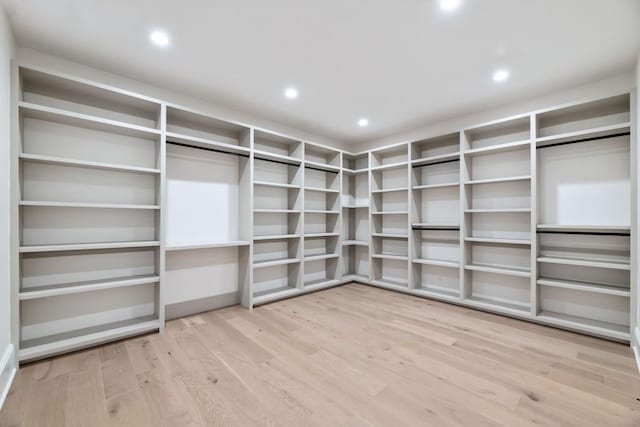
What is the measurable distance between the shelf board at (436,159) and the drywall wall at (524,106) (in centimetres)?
35

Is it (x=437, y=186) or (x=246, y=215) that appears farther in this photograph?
(x=437, y=186)

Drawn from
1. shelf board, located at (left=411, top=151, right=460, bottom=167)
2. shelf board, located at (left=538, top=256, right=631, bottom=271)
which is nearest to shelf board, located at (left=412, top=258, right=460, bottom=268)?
shelf board, located at (left=538, top=256, right=631, bottom=271)

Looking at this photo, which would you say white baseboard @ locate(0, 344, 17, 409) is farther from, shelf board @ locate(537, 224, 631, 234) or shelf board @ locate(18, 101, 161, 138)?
shelf board @ locate(537, 224, 631, 234)

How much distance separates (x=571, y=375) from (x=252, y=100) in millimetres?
3920

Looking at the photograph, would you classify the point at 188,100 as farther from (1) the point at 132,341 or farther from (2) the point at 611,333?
(2) the point at 611,333

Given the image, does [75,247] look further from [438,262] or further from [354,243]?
[438,262]

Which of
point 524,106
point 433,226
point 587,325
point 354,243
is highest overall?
point 524,106

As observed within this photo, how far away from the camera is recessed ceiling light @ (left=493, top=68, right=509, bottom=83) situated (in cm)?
266

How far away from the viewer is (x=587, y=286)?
2.77 meters

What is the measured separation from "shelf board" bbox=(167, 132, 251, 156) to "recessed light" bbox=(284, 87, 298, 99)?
0.82 metres

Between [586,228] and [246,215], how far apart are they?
12.2 feet

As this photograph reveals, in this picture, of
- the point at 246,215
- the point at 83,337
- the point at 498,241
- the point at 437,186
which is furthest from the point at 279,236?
the point at 498,241

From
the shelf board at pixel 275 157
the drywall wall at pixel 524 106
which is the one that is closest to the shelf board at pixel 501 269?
the drywall wall at pixel 524 106

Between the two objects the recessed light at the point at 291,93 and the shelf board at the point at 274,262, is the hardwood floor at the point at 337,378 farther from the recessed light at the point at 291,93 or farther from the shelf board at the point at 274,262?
the recessed light at the point at 291,93
